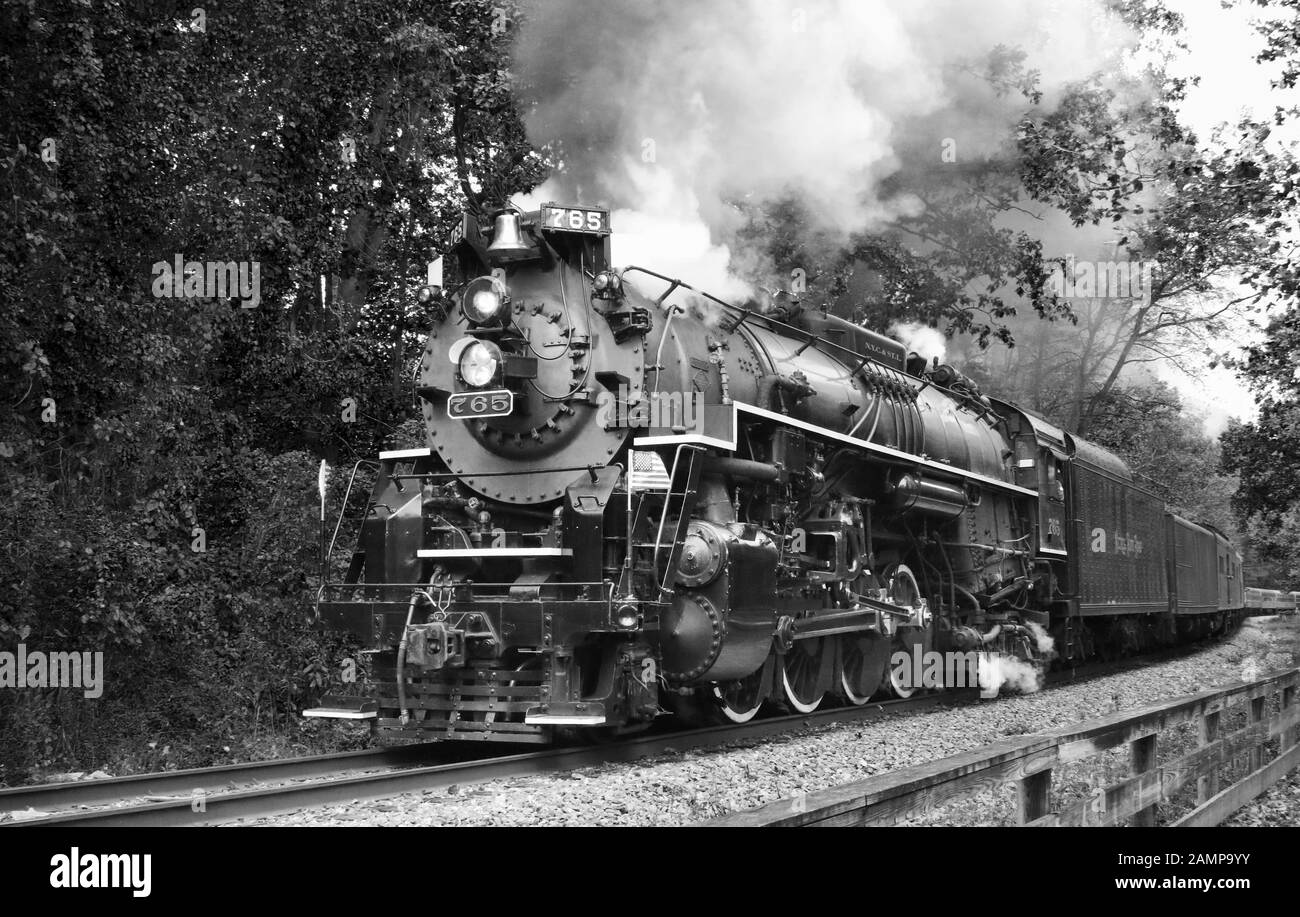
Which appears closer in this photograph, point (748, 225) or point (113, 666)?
point (113, 666)

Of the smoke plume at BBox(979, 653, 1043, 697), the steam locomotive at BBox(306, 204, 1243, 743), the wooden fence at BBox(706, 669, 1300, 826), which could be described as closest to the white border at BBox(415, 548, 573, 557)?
the steam locomotive at BBox(306, 204, 1243, 743)

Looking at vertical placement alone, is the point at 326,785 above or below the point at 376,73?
below

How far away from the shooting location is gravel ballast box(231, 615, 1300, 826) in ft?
19.0

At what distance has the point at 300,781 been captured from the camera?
7.17 metres

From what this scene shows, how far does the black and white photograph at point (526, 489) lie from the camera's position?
611 centimetres

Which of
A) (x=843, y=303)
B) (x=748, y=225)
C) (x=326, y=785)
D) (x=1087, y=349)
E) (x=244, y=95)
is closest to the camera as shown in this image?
(x=326, y=785)

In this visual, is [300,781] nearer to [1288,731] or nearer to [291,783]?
[291,783]

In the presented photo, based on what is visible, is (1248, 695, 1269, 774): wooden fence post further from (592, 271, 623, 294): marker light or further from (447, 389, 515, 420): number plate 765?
(447, 389, 515, 420): number plate 765

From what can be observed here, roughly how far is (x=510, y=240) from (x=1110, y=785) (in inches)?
212

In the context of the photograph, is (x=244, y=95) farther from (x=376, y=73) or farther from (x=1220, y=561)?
(x=1220, y=561)

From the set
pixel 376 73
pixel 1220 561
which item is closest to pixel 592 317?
pixel 376 73

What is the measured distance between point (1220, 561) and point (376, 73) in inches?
888

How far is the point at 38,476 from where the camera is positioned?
10461 millimetres

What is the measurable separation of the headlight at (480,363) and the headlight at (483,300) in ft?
0.60
